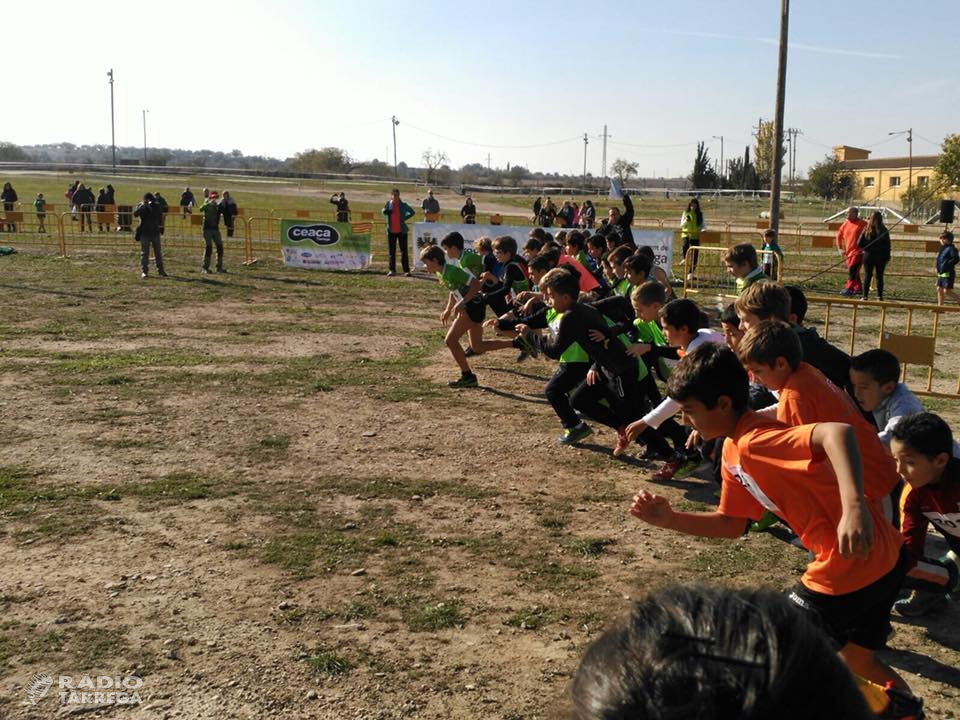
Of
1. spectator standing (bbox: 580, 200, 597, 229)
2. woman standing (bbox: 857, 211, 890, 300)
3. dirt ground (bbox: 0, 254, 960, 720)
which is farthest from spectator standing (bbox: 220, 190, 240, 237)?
woman standing (bbox: 857, 211, 890, 300)

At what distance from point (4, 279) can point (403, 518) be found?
671 inches

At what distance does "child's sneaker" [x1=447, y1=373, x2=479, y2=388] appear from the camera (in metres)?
11.0

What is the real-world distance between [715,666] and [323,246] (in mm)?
23703

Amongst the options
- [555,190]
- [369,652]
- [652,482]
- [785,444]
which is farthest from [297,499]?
[555,190]

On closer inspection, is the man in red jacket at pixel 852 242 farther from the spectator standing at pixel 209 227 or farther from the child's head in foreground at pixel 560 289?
the spectator standing at pixel 209 227

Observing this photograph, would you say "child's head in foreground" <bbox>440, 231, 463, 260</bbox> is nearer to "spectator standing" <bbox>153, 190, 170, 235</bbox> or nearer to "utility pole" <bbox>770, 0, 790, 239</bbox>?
"utility pole" <bbox>770, 0, 790, 239</bbox>

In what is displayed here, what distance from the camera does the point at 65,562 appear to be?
5.71 metres

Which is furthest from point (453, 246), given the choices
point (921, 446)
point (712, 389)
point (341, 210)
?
point (341, 210)

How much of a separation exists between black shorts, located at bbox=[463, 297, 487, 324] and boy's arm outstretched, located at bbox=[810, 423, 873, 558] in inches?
321

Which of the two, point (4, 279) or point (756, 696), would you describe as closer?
point (756, 696)

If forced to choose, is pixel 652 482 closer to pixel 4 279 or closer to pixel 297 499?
pixel 297 499

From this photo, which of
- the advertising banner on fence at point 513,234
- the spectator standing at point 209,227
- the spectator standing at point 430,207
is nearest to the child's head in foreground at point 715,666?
the advertising banner on fence at point 513,234

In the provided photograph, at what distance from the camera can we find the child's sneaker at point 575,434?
8.66 meters

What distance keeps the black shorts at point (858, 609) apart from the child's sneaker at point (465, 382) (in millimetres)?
7604
